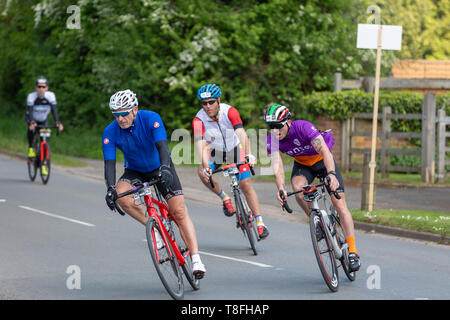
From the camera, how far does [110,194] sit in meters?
7.44

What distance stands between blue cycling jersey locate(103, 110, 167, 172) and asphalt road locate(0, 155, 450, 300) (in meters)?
1.26

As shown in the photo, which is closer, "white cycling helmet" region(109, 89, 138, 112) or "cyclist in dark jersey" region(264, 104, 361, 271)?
"white cycling helmet" region(109, 89, 138, 112)

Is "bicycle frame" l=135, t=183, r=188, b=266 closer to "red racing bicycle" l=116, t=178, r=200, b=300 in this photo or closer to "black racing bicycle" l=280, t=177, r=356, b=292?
"red racing bicycle" l=116, t=178, r=200, b=300

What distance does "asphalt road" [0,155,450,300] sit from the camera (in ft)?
26.5

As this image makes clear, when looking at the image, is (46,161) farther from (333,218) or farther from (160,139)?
(160,139)

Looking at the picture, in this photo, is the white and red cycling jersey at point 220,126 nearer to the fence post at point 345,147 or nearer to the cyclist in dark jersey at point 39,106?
the cyclist in dark jersey at point 39,106

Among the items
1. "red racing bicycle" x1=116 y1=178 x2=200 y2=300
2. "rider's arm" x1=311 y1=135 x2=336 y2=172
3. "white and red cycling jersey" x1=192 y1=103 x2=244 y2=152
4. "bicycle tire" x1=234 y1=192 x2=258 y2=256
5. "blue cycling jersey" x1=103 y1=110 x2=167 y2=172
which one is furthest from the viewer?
"white and red cycling jersey" x1=192 y1=103 x2=244 y2=152

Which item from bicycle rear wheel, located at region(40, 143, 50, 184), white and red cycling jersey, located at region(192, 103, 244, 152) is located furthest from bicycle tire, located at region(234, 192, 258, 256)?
bicycle rear wheel, located at region(40, 143, 50, 184)

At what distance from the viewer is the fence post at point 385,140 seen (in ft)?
63.0

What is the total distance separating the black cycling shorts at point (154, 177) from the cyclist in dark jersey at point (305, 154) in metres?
0.96

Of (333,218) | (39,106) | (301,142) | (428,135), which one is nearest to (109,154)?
(301,142)

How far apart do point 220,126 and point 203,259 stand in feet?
5.38

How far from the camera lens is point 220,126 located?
10.5 m
